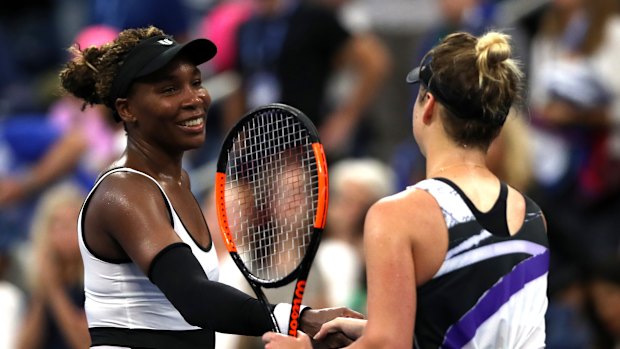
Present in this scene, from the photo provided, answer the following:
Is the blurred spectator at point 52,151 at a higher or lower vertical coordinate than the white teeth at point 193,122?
lower

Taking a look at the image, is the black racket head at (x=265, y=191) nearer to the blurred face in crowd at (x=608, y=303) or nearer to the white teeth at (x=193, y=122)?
the white teeth at (x=193, y=122)

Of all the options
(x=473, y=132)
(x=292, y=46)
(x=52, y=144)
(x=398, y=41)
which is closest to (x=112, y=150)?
(x=52, y=144)

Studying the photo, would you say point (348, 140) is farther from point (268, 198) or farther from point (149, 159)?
point (149, 159)

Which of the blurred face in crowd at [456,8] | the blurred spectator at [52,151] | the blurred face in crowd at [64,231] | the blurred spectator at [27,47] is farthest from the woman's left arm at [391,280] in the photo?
the blurred spectator at [27,47]

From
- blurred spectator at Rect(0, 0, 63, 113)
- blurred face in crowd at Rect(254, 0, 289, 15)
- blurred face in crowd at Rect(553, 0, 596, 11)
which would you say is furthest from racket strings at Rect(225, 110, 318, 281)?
blurred spectator at Rect(0, 0, 63, 113)

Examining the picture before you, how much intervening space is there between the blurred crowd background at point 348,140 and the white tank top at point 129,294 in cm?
228

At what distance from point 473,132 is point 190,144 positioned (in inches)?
36.8

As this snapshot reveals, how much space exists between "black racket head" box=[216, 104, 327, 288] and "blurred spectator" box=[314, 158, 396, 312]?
2.55 m

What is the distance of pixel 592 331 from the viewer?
6328mm

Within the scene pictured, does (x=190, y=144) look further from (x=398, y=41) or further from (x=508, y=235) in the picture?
(x=398, y=41)

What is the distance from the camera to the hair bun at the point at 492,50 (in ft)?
12.2

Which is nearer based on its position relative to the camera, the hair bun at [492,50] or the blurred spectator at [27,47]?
the hair bun at [492,50]

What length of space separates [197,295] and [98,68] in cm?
85

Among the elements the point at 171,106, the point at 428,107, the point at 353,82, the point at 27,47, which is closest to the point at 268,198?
the point at 171,106
